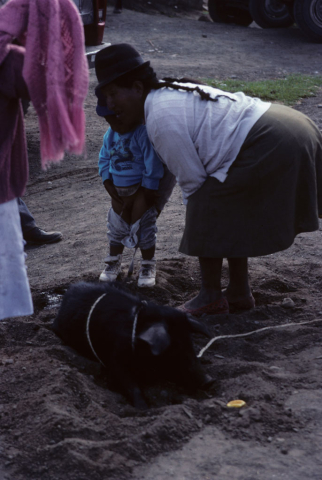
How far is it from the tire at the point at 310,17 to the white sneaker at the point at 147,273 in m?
10.7

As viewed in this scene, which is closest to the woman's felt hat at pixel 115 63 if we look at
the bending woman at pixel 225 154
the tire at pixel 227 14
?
the bending woman at pixel 225 154

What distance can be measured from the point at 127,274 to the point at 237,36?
38.9 feet

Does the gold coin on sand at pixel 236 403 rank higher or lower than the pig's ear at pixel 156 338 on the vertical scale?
lower

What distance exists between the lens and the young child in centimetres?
403

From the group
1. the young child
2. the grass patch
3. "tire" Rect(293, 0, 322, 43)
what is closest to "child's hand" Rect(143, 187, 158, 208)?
the young child

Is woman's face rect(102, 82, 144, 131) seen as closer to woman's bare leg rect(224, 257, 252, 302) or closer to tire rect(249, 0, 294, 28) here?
woman's bare leg rect(224, 257, 252, 302)

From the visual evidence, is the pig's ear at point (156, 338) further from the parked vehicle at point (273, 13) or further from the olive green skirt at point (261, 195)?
the parked vehicle at point (273, 13)

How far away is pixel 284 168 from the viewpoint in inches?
136

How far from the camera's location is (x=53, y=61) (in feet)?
8.12

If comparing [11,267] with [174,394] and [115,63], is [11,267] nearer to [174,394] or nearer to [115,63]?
[174,394]

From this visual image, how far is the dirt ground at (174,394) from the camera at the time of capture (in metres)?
2.46

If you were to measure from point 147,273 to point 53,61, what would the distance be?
2.13m

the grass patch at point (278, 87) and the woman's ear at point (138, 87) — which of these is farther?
the grass patch at point (278, 87)

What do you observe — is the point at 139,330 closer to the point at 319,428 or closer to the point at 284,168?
the point at 319,428
